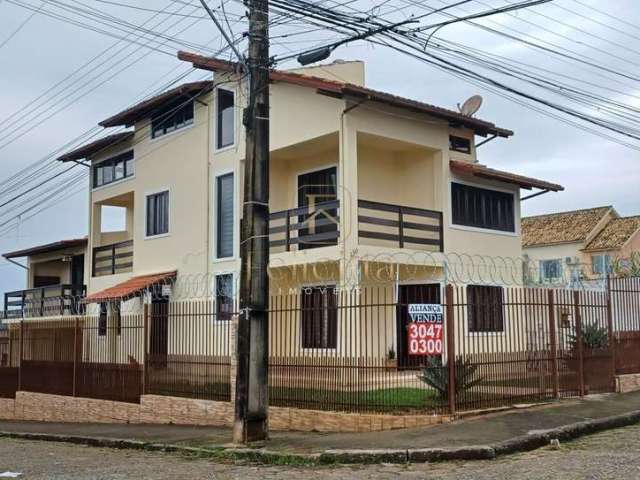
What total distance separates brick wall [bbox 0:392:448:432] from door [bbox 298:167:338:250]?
16.7ft

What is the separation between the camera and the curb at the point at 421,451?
1003cm

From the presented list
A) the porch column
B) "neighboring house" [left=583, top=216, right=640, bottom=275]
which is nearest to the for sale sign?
the porch column

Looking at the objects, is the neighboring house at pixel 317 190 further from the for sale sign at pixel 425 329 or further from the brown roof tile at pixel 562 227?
the brown roof tile at pixel 562 227

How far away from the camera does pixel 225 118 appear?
22.4 m

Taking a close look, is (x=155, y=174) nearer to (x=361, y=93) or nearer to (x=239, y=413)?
(x=361, y=93)

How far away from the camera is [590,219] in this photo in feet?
135

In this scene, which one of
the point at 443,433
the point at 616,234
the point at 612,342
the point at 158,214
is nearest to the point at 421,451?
the point at 443,433

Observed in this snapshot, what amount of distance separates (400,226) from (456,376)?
671 centimetres

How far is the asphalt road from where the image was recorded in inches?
346

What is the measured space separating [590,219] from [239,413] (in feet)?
111

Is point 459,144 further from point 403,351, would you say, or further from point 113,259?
point 113,259

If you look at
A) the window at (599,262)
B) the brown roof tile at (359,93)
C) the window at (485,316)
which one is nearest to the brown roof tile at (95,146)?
the brown roof tile at (359,93)

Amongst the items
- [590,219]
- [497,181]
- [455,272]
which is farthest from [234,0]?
[590,219]

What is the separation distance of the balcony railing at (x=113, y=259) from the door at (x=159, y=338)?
958 centimetres
